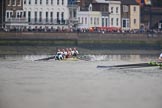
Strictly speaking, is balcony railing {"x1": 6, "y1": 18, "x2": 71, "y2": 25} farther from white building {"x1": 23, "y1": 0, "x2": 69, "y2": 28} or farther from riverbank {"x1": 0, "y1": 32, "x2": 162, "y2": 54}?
riverbank {"x1": 0, "y1": 32, "x2": 162, "y2": 54}

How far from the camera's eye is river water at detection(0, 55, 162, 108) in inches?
1036

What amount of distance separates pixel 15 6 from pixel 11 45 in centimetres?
1655

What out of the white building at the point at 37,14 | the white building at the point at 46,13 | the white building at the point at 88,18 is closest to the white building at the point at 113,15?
the white building at the point at 88,18

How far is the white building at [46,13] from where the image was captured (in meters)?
101

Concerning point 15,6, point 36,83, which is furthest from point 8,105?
point 15,6

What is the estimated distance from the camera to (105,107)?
2522 centimetres

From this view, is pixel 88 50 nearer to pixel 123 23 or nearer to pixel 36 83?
pixel 123 23

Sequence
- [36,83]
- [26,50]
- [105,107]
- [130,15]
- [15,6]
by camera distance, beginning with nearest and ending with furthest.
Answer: [105,107]
[36,83]
[26,50]
[15,6]
[130,15]

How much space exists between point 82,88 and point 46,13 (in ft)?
234

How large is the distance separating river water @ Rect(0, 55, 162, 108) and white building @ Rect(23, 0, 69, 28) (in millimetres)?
57363

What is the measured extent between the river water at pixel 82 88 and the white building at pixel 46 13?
57.4 meters

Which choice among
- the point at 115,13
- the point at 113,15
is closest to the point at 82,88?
the point at 113,15

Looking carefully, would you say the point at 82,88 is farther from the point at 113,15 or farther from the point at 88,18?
the point at 113,15

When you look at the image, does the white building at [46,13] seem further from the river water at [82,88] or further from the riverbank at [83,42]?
the river water at [82,88]
